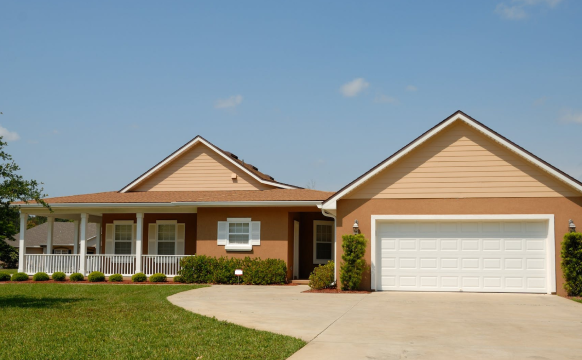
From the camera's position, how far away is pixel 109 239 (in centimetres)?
2542

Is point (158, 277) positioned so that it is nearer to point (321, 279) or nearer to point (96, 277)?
point (96, 277)

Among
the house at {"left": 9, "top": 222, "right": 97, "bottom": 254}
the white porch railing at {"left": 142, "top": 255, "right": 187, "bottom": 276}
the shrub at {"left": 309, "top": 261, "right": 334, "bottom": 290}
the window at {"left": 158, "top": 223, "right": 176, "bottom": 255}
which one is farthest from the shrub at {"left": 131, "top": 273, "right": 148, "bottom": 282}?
the house at {"left": 9, "top": 222, "right": 97, "bottom": 254}

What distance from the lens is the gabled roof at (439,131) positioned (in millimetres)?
17141

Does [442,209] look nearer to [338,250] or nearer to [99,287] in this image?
[338,250]

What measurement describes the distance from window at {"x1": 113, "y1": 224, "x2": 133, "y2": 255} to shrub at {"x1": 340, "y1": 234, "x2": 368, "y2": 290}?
11.1 meters

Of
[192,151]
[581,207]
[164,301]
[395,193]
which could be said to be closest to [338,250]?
[395,193]

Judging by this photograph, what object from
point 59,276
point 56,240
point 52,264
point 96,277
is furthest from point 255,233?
point 56,240

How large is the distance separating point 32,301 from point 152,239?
983cm

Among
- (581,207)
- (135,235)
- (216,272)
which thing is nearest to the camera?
(581,207)

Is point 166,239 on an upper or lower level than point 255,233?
lower

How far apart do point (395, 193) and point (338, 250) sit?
254 centimetres

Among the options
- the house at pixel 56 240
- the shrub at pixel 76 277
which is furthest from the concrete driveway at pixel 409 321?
the house at pixel 56 240

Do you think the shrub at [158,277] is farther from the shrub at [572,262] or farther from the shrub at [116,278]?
the shrub at [572,262]

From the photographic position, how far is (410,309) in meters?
13.5
